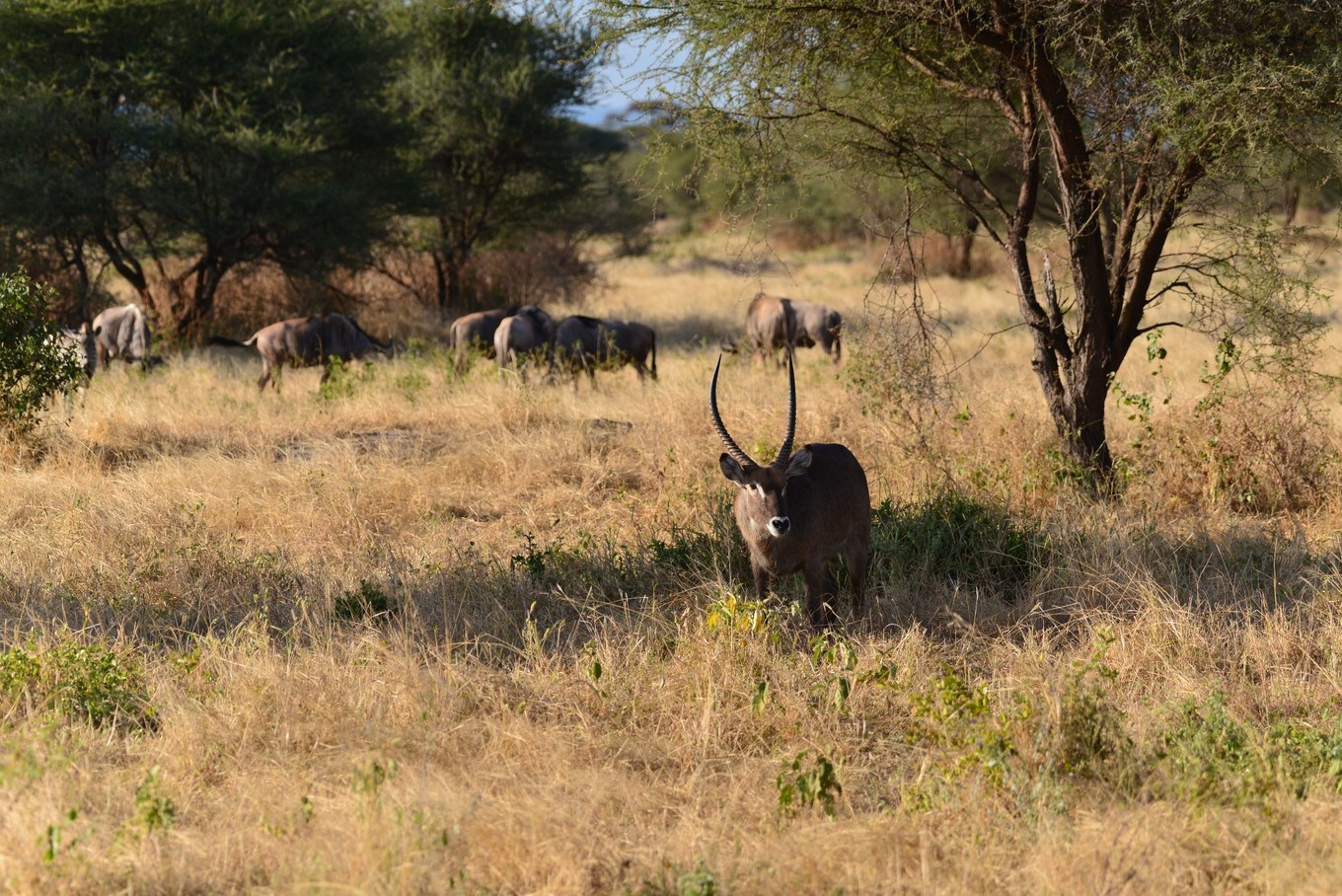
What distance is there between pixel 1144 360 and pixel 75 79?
15.0m

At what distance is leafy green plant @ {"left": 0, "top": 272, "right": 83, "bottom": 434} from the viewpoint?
9.26 meters

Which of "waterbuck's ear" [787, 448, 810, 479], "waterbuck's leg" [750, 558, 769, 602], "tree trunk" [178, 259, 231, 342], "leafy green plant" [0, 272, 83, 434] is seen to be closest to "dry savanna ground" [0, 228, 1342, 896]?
"waterbuck's leg" [750, 558, 769, 602]

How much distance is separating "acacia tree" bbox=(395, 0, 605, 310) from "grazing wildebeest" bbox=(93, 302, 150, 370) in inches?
237

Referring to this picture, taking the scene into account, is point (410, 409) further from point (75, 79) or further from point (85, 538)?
point (75, 79)

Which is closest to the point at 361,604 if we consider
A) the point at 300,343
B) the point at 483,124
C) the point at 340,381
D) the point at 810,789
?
the point at 810,789

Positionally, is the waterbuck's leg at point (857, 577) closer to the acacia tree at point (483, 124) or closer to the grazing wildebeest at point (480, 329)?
the grazing wildebeest at point (480, 329)

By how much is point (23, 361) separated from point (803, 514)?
6696 millimetres

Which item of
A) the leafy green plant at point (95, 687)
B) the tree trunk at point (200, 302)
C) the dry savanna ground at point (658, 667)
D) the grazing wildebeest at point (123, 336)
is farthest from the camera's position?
the tree trunk at point (200, 302)

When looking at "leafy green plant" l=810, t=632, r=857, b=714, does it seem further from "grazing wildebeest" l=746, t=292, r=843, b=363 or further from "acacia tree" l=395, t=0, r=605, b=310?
"acacia tree" l=395, t=0, r=605, b=310

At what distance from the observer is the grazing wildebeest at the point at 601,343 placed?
1380 cm

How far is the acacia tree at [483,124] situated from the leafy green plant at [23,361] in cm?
1133

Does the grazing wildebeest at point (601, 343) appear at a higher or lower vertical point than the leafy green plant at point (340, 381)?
higher

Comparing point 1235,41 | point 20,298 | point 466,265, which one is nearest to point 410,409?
point 20,298

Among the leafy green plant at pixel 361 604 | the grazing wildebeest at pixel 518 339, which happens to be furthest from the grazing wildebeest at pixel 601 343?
the leafy green plant at pixel 361 604
